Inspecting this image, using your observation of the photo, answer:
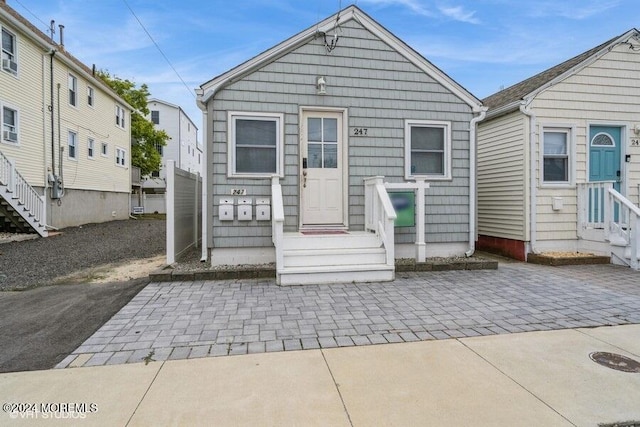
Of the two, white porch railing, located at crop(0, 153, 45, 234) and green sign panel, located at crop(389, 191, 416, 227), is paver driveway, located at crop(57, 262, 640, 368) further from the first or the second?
white porch railing, located at crop(0, 153, 45, 234)

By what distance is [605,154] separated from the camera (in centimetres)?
757

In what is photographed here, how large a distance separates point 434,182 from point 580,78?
3892mm

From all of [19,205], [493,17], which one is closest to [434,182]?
[493,17]

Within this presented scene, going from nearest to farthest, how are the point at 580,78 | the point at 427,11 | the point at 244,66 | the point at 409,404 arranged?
1. the point at 409,404
2. the point at 244,66
3. the point at 580,78
4. the point at 427,11

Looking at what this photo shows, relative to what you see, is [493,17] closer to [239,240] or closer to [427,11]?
[427,11]

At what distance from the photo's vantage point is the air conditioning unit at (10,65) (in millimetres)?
10597

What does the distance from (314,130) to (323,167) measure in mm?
707

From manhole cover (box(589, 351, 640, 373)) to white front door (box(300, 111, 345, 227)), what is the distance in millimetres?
4259

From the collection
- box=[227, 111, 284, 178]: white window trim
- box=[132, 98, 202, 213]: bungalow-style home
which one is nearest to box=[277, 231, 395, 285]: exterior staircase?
box=[227, 111, 284, 178]: white window trim

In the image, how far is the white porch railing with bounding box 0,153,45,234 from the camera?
375 inches

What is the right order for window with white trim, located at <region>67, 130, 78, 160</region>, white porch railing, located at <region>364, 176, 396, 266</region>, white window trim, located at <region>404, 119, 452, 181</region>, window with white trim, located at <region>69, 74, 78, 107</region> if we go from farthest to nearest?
window with white trim, located at <region>69, 74, 78, 107</region>, window with white trim, located at <region>67, 130, 78, 160</region>, white window trim, located at <region>404, 119, 452, 181</region>, white porch railing, located at <region>364, 176, 396, 266</region>

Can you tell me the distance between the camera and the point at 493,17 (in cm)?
1113

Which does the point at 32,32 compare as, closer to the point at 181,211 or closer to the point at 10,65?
the point at 10,65

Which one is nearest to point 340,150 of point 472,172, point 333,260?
point 333,260
